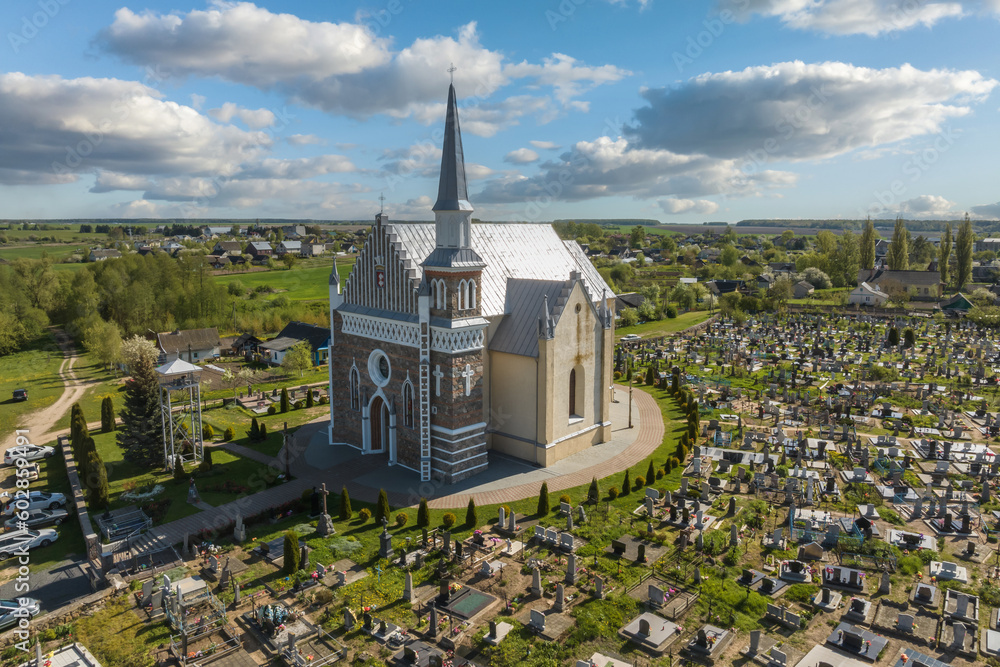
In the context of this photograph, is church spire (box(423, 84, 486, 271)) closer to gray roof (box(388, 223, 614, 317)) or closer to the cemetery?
gray roof (box(388, 223, 614, 317))

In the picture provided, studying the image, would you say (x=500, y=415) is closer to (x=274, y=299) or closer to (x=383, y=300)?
(x=383, y=300)

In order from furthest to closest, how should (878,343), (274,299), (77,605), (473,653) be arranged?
1. (274,299)
2. (878,343)
3. (77,605)
4. (473,653)

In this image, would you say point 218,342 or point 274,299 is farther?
point 274,299

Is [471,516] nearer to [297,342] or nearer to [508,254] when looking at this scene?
[508,254]

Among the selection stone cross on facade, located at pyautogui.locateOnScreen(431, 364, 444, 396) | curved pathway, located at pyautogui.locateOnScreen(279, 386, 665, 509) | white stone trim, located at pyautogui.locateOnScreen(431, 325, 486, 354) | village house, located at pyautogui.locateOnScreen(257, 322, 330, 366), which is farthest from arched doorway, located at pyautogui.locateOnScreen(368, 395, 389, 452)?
village house, located at pyautogui.locateOnScreen(257, 322, 330, 366)

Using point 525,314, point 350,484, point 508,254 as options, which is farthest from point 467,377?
point 508,254

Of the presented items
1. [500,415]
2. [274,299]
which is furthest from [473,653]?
[274,299]
